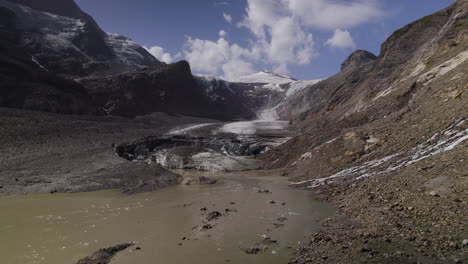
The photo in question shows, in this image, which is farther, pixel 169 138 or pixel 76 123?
pixel 169 138

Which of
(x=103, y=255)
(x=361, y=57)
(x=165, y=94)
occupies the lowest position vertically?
(x=103, y=255)

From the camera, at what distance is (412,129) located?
2120cm

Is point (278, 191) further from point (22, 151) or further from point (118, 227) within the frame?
point (22, 151)

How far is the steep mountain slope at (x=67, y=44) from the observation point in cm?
11606

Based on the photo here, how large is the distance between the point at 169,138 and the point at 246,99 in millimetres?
145277

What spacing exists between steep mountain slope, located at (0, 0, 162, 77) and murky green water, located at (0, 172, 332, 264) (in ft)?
361

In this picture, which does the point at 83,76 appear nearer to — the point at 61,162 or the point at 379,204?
the point at 61,162

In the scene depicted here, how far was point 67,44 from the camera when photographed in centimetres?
13288

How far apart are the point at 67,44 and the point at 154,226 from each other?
143931 mm

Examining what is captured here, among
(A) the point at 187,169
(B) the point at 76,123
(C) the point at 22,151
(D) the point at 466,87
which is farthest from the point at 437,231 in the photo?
(B) the point at 76,123

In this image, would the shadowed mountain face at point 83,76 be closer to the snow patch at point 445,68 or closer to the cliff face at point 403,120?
the cliff face at point 403,120

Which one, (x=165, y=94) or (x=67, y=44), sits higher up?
(x=67, y=44)

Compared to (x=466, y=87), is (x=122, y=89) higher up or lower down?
higher up

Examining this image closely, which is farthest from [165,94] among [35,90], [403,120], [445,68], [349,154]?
[403,120]
